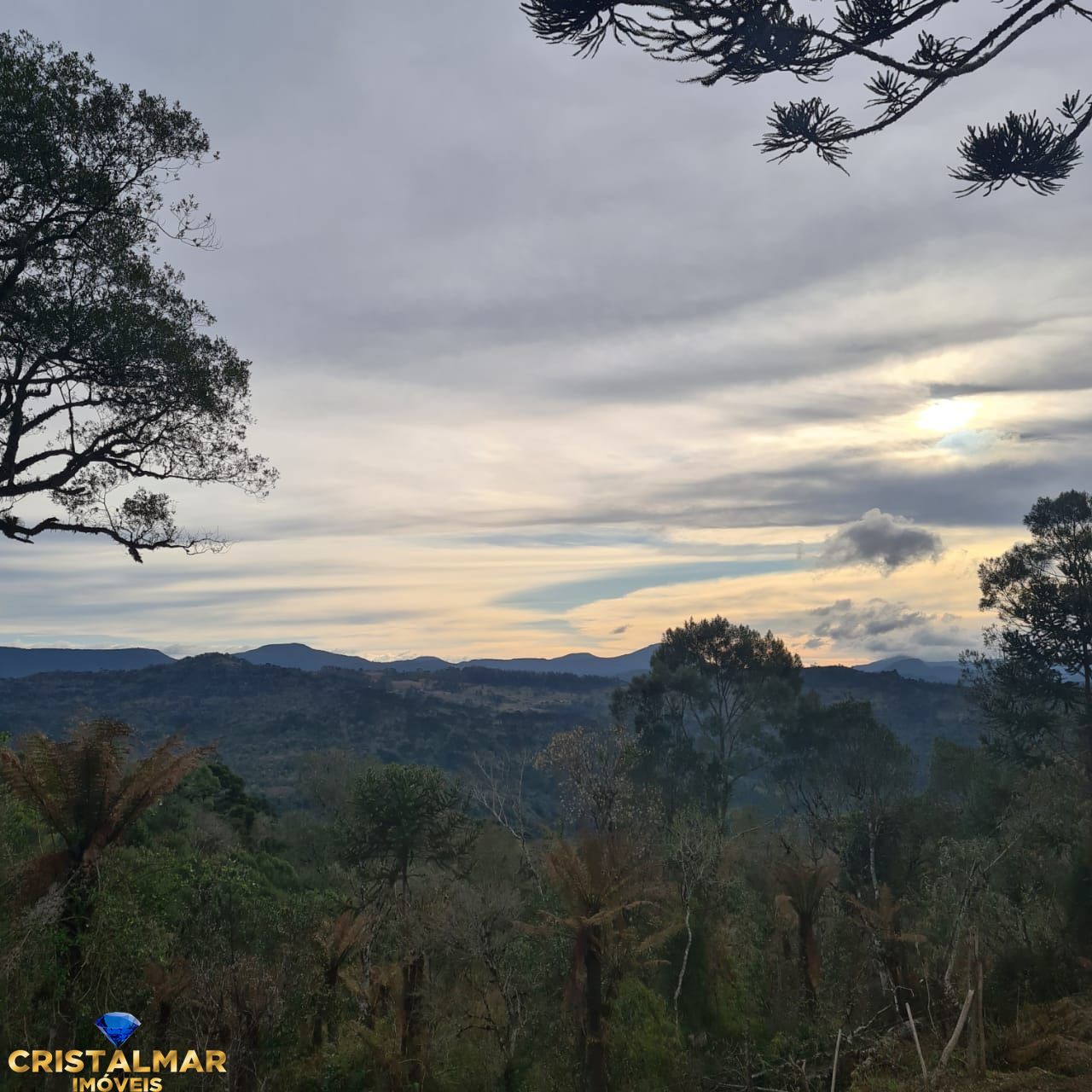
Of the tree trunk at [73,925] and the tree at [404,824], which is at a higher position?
the tree trunk at [73,925]

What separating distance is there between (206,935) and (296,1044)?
3348 millimetres

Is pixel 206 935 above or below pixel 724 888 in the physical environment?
above

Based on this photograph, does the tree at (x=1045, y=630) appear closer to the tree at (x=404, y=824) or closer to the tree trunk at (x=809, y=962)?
the tree trunk at (x=809, y=962)

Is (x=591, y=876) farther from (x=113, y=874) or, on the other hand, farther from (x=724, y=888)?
(x=724, y=888)

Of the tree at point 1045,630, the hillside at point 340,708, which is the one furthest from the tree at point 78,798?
the hillside at point 340,708

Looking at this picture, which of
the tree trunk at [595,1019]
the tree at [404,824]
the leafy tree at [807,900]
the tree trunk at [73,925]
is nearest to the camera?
the tree trunk at [73,925]

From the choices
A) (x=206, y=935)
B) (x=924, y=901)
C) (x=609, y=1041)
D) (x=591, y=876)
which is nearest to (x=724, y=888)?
(x=924, y=901)

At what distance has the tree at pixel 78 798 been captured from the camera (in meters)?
10.4

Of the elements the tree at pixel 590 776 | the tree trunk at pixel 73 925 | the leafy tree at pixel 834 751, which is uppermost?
the tree trunk at pixel 73 925

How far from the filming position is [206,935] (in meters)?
19.4

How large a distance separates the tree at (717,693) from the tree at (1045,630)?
56.1ft

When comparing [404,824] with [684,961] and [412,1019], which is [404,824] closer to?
[412,1019]

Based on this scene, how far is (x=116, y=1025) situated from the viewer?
10.7m

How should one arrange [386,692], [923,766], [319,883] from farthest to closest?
[386,692] < [923,766] < [319,883]
